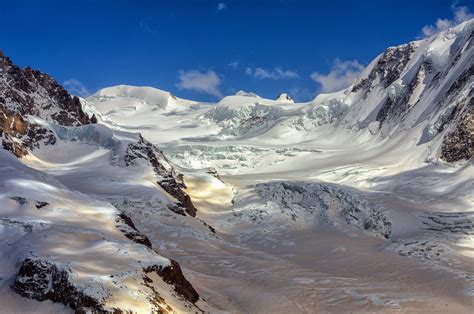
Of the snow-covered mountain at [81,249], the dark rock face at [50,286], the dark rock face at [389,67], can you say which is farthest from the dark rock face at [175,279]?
the dark rock face at [389,67]

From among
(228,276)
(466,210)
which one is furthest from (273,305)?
(466,210)

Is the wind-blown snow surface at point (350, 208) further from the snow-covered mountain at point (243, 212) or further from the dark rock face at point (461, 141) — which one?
the dark rock face at point (461, 141)

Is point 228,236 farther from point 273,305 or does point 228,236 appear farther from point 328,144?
point 328,144

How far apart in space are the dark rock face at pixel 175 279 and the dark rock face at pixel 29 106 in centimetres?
3846

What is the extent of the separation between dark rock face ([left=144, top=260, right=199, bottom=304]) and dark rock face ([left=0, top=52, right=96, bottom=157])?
38.5 meters

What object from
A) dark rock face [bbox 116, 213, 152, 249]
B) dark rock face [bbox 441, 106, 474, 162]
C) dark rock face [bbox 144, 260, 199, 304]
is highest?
dark rock face [bbox 441, 106, 474, 162]

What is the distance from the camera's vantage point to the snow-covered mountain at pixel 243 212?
23344 mm

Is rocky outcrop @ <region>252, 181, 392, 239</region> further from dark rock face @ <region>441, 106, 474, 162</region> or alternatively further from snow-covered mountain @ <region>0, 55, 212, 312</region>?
→ dark rock face @ <region>441, 106, 474, 162</region>

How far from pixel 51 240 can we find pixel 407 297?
64.4 ft

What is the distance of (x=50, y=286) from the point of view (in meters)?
20.5

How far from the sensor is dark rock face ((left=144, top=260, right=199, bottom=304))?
953 inches

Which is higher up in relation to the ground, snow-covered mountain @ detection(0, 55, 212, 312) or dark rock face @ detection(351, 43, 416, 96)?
dark rock face @ detection(351, 43, 416, 96)

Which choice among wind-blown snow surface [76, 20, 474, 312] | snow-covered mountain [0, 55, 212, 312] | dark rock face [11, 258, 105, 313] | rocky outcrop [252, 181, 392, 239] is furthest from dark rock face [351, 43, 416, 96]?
dark rock face [11, 258, 105, 313]

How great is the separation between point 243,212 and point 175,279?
39025 millimetres
